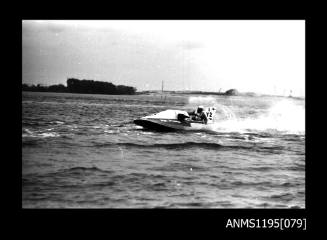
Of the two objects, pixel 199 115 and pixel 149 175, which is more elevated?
pixel 199 115

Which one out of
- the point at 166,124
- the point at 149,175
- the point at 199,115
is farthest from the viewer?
the point at 199,115

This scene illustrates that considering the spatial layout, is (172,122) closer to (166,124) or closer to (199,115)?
(166,124)

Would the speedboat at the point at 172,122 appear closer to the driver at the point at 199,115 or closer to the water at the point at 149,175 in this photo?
the driver at the point at 199,115

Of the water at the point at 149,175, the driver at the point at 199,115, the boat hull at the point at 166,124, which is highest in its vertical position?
the driver at the point at 199,115

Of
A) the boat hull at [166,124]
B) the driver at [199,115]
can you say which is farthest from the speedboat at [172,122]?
the driver at [199,115]

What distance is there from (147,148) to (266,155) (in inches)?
192

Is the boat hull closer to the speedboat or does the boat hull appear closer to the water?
the speedboat

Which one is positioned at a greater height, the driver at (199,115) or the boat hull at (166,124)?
the driver at (199,115)

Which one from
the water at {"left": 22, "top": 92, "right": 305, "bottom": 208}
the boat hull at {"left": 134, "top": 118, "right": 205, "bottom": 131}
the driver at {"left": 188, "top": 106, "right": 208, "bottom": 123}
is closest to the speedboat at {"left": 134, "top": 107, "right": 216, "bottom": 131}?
the boat hull at {"left": 134, "top": 118, "right": 205, "bottom": 131}

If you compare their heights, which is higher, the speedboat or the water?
the speedboat

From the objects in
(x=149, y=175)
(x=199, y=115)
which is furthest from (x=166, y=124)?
(x=149, y=175)

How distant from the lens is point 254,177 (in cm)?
1221
